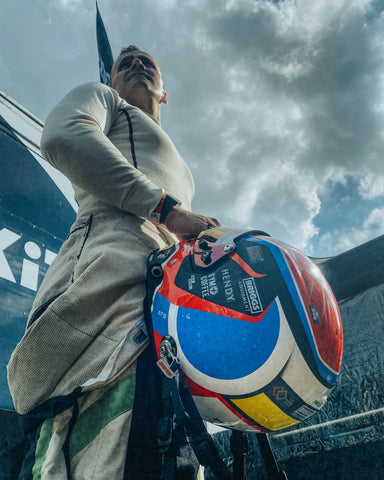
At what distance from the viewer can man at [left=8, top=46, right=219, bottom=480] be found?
811 mm

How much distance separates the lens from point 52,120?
108 cm

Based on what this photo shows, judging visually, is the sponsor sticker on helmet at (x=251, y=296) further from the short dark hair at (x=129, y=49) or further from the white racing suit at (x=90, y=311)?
the short dark hair at (x=129, y=49)

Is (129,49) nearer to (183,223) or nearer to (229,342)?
(183,223)

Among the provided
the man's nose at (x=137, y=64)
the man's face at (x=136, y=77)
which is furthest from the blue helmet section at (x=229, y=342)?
the man's nose at (x=137, y=64)

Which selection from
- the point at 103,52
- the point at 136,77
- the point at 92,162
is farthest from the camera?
the point at 103,52

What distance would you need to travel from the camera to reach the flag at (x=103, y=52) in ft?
15.8

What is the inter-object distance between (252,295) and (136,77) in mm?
1570

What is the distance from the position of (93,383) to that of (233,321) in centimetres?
39

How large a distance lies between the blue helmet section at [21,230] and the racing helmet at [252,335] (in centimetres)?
133

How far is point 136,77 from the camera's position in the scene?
6.08 feet

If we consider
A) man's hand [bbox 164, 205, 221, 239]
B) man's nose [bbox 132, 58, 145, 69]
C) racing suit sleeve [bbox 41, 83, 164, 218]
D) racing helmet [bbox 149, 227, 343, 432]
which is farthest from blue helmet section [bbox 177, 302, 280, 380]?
man's nose [bbox 132, 58, 145, 69]

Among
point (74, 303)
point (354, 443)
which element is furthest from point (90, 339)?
point (354, 443)

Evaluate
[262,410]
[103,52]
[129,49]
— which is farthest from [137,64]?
[103,52]

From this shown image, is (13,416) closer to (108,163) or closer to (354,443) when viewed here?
(108,163)
